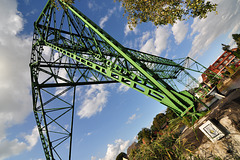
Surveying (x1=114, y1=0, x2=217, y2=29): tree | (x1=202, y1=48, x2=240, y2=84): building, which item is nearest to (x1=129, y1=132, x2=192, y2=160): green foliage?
(x1=114, y1=0, x2=217, y2=29): tree

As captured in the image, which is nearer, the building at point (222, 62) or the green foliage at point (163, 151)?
the green foliage at point (163, 151)

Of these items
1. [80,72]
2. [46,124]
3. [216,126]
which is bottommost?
[216,126]

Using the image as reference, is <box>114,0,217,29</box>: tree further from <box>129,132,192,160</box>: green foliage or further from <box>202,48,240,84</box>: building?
<box>202,48,240,84</box>: building

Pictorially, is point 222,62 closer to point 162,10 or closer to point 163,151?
point 162,10

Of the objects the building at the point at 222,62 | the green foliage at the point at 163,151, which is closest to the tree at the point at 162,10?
the green foliage at the point at 163,151

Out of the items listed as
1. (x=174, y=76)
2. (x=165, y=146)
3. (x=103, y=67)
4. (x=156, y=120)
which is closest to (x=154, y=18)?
(x=103, y=67)

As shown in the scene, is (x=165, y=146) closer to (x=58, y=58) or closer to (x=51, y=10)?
(x=58, y=58)

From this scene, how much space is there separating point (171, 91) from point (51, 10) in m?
8.58

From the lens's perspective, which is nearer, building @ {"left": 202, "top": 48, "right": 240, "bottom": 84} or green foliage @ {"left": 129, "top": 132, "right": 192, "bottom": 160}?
green foliage @ {"left": 129, "top": 132, "right": 192, "bottom": 160}

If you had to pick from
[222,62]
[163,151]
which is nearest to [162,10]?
[163,151]

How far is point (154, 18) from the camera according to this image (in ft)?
22.6

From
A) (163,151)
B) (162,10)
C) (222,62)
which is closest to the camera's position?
(163,151)

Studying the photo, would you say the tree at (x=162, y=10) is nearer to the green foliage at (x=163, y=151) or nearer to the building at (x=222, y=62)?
the green foliage at (x=163, y=151)

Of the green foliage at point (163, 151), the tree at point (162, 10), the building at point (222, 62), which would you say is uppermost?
the tree at point (162, 10)
